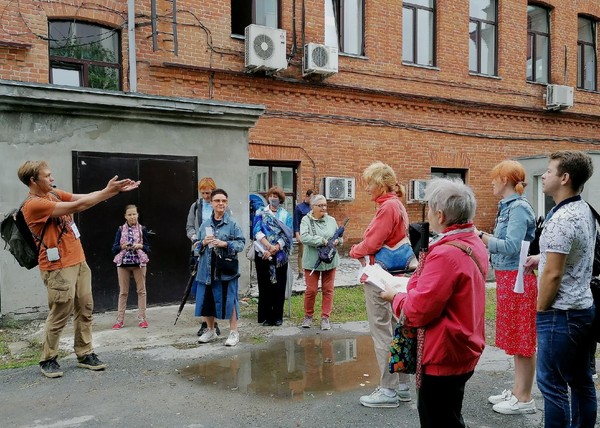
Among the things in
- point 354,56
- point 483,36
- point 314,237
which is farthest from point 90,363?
point 483,36

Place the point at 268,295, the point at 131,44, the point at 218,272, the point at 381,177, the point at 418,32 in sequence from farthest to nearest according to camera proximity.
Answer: the point at 418,32 < the point at 131,44 < the point at 268,295 < the point at 218,272 < the point at 381,177

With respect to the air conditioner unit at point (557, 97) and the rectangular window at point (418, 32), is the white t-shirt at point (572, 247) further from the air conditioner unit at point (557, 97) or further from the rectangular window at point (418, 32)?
the air conditioner unit at point (557, 97)

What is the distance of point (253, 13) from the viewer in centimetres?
1255

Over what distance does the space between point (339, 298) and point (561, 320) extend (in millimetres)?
6357

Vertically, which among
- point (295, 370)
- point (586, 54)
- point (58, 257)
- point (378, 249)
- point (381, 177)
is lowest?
point (295, 370)

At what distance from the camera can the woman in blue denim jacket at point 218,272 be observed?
20.9 feet

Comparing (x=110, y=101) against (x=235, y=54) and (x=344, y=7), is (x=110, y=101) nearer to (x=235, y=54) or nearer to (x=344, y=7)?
(x=235, y=54)

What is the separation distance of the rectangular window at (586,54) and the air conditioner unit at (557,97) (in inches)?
65.4

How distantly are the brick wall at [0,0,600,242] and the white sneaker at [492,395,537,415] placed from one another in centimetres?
857

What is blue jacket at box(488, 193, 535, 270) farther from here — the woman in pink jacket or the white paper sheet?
the woman in pink jacket

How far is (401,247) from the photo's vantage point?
4582 millimetres

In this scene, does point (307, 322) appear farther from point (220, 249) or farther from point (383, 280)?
point (383, 280)

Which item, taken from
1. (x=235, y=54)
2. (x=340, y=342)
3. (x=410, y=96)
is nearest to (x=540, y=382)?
(x=340, y=342)

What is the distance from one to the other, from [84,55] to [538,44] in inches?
515
